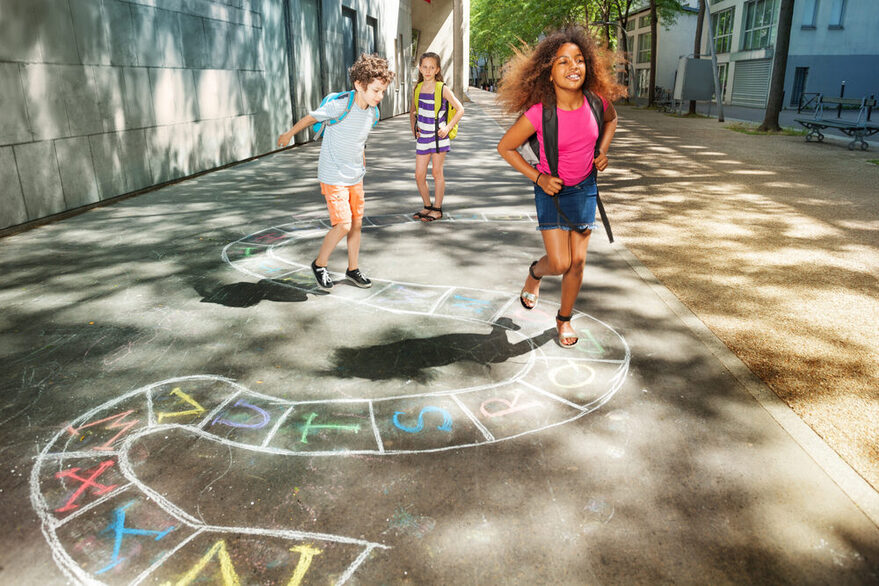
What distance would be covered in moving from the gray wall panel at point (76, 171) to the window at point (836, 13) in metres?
37.7

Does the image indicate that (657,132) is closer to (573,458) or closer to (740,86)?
(573,458)

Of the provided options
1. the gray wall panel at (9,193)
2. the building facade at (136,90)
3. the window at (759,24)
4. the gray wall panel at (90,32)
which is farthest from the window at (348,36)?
A: the window at (759,24)

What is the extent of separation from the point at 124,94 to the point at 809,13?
120 ft

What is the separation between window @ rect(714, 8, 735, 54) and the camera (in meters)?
41.1

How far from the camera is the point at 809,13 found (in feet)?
109

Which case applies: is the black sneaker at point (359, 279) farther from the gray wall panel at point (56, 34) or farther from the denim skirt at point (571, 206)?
the gray wall panel at point (56, 34)

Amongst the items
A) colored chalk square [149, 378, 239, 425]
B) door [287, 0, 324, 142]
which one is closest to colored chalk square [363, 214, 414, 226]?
colored chalk square [149, 378, 239, 425]

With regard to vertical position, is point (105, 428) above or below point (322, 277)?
below

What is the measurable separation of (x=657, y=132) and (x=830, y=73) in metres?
20.9

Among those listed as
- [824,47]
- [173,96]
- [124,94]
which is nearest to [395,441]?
[124,94]

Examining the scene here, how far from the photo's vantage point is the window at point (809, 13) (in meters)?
33.1

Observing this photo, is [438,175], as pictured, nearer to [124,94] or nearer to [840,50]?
[124,94]

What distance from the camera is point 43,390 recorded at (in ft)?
11.2

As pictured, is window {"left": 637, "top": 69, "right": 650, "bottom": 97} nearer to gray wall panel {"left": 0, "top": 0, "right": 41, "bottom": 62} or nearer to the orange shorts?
gray wall panel {"left": 0, "top": 0, "right": 41, "bottom": 62}
